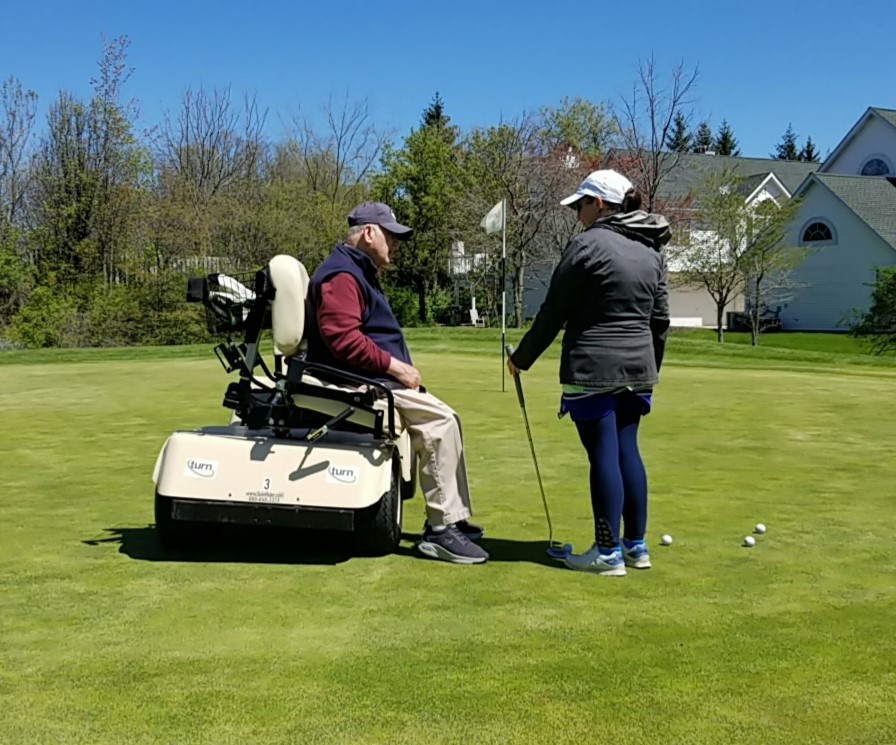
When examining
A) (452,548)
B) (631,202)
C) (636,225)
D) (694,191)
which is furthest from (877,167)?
(452,548)

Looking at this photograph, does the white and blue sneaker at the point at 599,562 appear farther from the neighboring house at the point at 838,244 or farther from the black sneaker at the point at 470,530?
the neighboring house at the point at 838,244

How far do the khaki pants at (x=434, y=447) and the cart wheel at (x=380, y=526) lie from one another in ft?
0.57

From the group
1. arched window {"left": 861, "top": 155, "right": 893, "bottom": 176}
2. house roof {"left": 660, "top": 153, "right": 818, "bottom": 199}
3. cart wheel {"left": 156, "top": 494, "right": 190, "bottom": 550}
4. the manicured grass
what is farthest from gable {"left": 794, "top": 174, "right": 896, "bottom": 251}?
cart wheel {"left": 156, "top": 494, "right": 190, "bottom": 550}

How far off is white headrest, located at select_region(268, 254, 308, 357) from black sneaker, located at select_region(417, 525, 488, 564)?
1.15 meters

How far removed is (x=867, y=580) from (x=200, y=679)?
109 inches

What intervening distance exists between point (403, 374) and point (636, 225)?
4.22ft

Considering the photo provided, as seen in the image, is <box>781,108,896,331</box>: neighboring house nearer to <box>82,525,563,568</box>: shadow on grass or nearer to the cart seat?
<box>82,525,563,568</box>: shadow on grass

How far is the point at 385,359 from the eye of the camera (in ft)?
15.7

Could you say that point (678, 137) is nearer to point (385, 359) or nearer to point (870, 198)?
point (870, 198)

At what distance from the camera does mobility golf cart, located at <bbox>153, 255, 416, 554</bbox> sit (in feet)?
14.7

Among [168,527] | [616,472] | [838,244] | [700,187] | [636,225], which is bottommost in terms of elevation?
[168,527]

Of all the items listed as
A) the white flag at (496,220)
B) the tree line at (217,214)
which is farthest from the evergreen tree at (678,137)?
the white flag at (496,220)

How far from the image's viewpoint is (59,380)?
14758 mm

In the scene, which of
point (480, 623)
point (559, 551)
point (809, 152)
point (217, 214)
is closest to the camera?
point (480, 623)
